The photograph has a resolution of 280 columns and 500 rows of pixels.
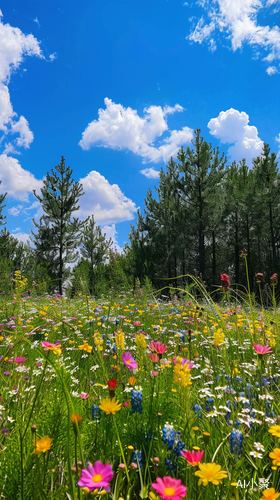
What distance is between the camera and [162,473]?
92 cm

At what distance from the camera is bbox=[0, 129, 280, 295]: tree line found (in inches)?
598

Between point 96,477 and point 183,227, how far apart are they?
57.9 feet

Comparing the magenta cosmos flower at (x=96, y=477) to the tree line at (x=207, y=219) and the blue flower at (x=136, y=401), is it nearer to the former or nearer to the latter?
the blue flower at (x=136, y=401)

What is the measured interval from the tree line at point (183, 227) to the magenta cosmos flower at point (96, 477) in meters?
13.7

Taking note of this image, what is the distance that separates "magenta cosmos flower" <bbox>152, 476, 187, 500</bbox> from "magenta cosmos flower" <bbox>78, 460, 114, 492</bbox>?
103 mm

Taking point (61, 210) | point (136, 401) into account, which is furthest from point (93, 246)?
point (136, 401)

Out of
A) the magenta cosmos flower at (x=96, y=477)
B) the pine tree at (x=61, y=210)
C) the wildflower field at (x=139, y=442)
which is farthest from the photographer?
the pine tree at (x=61, y=210)

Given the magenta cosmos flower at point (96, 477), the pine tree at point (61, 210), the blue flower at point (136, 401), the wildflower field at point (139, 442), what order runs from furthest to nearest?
the pine tree at point (61, 210), the blue flower at point (136, 401), the wildflower field at point (139, 442), the magenta cosmos flower at point (96, 477)

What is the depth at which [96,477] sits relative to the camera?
1.89 ft

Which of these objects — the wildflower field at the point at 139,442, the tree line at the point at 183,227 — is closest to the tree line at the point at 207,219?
the tree line at the point at 183,227

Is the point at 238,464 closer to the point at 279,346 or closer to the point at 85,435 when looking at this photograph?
the point at 85,435

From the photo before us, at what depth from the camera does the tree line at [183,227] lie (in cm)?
1519

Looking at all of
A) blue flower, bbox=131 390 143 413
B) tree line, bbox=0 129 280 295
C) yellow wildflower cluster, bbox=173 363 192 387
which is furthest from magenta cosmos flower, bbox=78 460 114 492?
tree line, bbox=0 129 280 295

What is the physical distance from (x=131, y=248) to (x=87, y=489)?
660 inches
